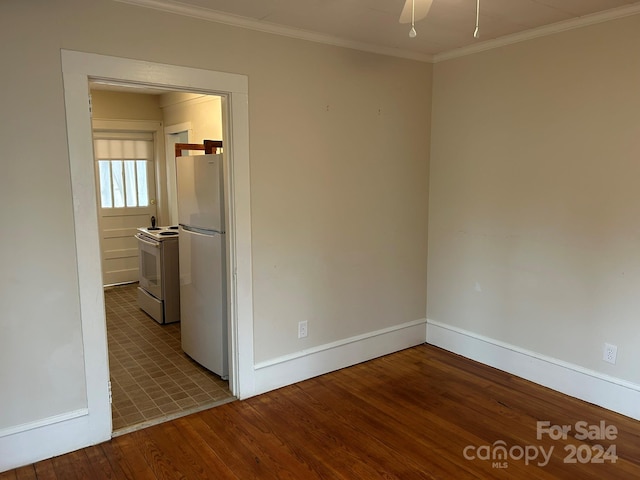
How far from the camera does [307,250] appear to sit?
130 inches

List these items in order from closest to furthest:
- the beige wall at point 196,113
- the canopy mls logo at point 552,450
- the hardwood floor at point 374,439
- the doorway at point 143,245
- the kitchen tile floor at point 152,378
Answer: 1. the hardwood floor at point 374,439
2. the canopy mls logo at point 552,450
3. the kitchen tile floor at point 152,378
4. the doorway at point 143,245
5. the beige wall at point 196,113

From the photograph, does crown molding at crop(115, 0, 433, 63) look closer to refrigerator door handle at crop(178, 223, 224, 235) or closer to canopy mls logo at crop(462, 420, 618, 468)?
refrigerator door handle at crop(178, 223, 224, 235)

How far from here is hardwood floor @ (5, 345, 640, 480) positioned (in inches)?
92.9

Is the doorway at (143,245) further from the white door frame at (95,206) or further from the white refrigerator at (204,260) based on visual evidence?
the white door frame at (95,206)

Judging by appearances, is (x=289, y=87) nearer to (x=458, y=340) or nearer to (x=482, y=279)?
(x=482, y=279)

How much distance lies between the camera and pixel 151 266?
4.85 metres

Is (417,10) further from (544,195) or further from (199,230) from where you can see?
(199,230)

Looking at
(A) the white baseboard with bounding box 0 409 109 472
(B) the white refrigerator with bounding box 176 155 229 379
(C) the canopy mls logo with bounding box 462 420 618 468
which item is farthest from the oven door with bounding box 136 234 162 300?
(C) the canopy mls logo with bounding box 462 420 618 468

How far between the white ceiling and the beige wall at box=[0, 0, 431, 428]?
90 millimetres

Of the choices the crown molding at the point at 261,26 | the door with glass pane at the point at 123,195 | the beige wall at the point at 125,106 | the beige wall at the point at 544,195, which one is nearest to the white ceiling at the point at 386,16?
the crown molding at the point at 261,26

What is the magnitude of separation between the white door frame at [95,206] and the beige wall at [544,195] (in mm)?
1832

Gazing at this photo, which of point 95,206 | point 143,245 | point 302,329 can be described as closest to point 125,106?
point 143,245

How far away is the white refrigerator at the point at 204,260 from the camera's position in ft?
10.7

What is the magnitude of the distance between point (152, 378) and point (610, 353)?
3235 mm
